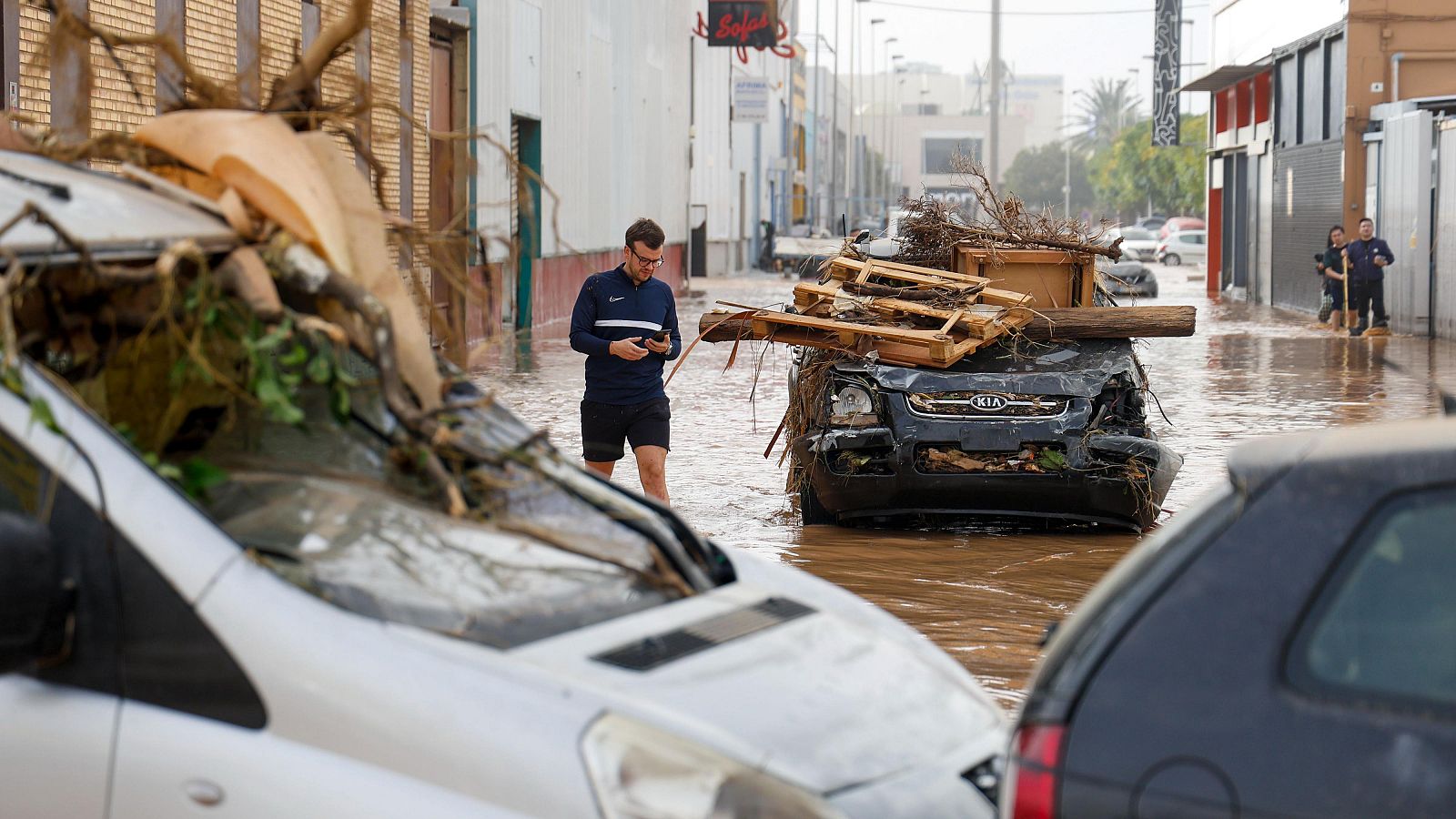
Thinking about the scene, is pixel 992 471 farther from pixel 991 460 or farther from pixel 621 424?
pixel 621 424

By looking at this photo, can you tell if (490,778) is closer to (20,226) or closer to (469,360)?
(20,226)

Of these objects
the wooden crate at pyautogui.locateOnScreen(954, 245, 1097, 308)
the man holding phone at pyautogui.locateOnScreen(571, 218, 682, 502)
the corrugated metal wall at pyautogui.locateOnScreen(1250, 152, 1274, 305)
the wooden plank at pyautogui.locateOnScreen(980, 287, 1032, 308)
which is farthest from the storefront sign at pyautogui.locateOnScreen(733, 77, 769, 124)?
the man holding phone at pyautogui.locateOnScreen(571, 218, 682, 502)

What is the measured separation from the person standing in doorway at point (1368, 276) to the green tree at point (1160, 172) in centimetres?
5038

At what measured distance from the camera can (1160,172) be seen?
9144 centimetres

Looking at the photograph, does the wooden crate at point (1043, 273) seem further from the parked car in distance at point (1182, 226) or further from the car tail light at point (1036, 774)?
the parked car in distance at point (1182, 226)

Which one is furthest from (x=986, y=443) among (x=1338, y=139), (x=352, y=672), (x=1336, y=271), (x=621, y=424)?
(x=1338, y=139)

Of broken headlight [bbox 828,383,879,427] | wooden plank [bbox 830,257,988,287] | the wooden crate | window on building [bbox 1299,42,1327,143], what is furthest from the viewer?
window on building [bbox 1299,42,1327,143]

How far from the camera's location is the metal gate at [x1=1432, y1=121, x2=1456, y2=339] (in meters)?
23.0

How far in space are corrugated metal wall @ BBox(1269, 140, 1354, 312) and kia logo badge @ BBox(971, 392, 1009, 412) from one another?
21021mm

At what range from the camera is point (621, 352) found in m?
7.98

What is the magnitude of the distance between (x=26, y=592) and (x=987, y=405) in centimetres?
684

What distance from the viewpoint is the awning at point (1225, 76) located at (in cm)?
3462

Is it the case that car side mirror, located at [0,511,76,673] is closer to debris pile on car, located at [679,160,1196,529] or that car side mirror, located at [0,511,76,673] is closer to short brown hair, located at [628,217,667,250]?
short brown hair, located at [628,217,667,250]

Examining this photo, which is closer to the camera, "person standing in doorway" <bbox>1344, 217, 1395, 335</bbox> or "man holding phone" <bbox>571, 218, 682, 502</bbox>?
"man holding phone" <bbox>571, 218, 682, 502</bbox>
